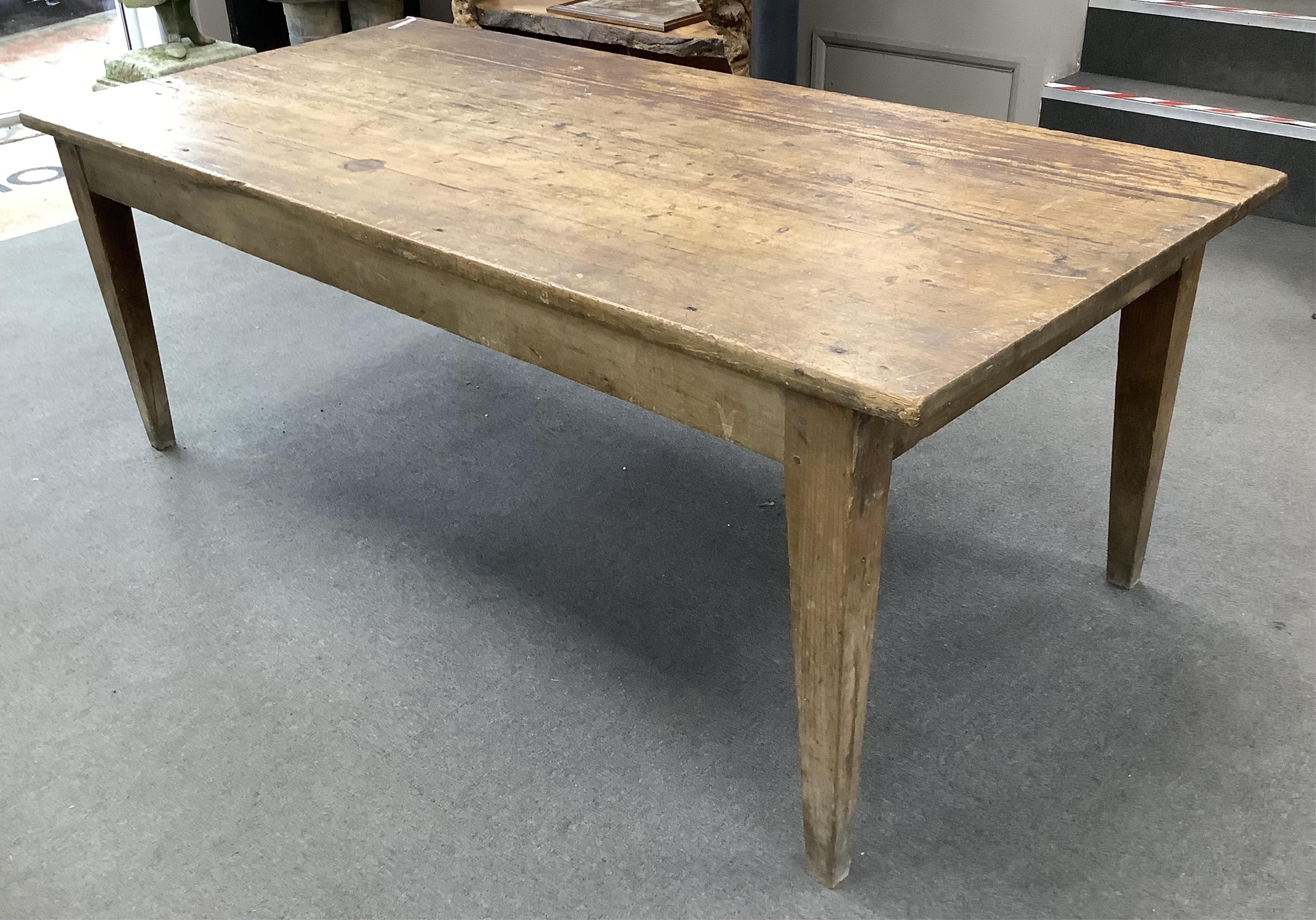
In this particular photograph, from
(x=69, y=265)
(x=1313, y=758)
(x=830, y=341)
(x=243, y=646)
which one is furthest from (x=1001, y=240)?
(x=69, y=265)

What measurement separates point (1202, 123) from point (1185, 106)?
0.23 feet

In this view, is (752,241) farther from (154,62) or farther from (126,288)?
(154,62)

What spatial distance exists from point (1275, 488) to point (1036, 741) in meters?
0.72

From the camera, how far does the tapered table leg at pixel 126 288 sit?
5.89 feet

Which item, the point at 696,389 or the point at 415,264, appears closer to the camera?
the point at 696,389

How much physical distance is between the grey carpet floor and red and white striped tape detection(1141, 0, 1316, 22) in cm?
92

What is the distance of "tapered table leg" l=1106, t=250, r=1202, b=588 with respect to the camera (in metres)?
1.37

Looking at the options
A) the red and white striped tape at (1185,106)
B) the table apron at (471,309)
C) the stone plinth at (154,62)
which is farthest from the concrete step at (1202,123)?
the stone plinth at (154,62)

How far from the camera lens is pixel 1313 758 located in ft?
4.29

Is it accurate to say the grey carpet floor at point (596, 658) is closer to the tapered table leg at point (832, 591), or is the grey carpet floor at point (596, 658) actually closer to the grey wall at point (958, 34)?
the tapered table leg at point (832, 591)

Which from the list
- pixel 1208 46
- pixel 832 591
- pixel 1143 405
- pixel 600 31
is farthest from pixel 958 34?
pixel 832 591

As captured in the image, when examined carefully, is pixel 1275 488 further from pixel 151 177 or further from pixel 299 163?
pixel 151 177

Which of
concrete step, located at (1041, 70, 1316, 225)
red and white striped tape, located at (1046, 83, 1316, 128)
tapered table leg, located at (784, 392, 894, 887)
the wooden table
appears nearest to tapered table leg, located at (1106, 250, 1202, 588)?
the wooden table

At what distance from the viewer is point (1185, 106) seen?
2.77 m
